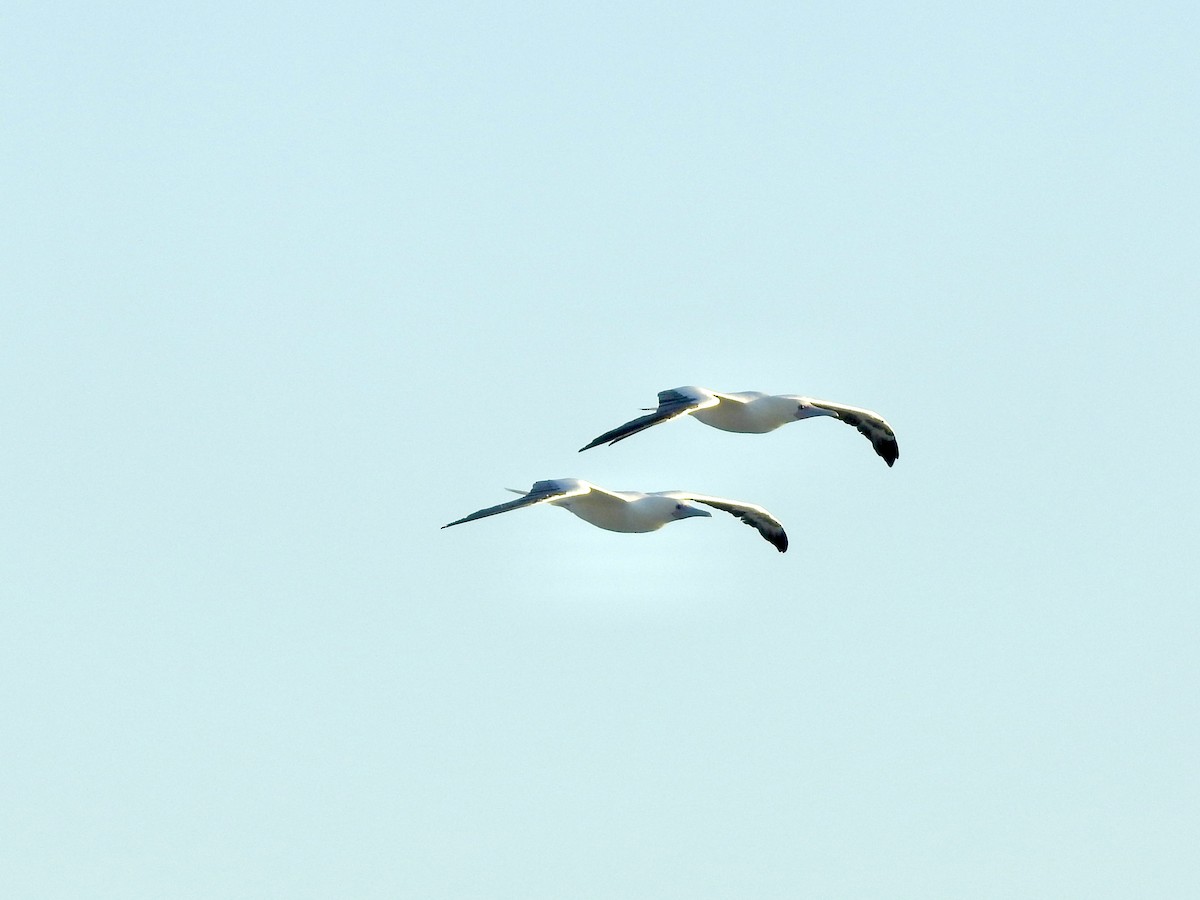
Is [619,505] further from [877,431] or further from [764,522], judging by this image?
[877,431]

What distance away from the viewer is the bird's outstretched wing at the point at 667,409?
71.8m

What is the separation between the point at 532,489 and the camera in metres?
75.1

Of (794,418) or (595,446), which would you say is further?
(794,418)

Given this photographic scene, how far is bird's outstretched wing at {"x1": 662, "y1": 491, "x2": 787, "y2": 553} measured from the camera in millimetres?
84250

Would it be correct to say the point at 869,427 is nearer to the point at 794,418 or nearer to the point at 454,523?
the point at 794,418

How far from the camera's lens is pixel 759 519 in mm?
85750

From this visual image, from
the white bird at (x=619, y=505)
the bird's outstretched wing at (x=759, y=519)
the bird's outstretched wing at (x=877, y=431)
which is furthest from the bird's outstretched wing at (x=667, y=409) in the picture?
the bird's outstretched wing at (x=877, y=431)

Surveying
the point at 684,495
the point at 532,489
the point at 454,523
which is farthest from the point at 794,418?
the point at 454,523

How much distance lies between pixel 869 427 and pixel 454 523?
25588 mm

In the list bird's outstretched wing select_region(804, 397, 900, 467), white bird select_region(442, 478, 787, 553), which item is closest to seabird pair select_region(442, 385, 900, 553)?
white bird select_region(442, 478, 787, 553)

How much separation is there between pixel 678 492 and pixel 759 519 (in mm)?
5534

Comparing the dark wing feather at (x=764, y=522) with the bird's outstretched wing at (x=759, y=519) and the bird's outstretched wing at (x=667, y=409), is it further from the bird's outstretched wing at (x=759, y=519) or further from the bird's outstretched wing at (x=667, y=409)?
the bird's outstretched wing at (x=667, y=409)

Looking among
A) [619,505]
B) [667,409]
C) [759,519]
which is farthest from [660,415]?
[759,519]

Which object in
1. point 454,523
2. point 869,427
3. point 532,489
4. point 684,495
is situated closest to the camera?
point 454,523
